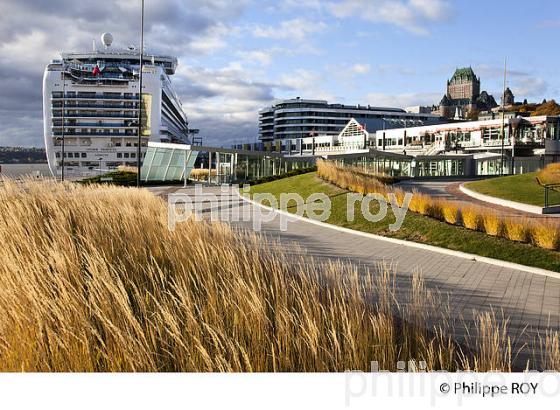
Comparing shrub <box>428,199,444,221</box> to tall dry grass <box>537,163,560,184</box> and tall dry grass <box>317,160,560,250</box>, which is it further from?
tall dry grass <box>537,163,560,184</box>

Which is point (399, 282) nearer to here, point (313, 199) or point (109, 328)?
point (109, 328)

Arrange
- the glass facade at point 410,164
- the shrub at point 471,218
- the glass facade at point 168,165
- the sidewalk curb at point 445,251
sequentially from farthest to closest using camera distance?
the glass facade at point 168,165, the glass facade at point 410,164, the shrub at point 471,218, the sidewalk curb at point 445,251

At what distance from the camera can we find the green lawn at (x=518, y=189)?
18.0m

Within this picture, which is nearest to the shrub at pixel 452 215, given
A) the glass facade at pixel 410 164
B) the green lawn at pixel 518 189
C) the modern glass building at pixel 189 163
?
the green lawn at pixel 518 189

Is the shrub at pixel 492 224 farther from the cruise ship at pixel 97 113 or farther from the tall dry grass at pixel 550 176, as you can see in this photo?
the cruise ship at pixel 97 113

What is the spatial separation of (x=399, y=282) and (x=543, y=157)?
2014 inches

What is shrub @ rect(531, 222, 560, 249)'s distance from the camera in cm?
920

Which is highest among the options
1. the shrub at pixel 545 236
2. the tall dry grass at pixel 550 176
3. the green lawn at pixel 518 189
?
the tall dry grass at pixel 550 176

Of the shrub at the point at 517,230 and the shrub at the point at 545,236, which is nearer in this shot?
the shrub at the point at 545,236

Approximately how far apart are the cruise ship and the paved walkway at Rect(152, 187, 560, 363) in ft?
219

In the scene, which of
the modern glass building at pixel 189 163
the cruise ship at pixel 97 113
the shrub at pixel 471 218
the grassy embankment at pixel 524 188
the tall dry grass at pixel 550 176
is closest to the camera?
the shrub at pixel 471 218

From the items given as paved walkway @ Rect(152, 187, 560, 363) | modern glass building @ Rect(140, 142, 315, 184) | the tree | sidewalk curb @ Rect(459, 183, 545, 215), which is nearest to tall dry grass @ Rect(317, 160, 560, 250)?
paved walkway @ Rect(152, 187, 560, 363)

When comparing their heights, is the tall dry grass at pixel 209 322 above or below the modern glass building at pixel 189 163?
below
